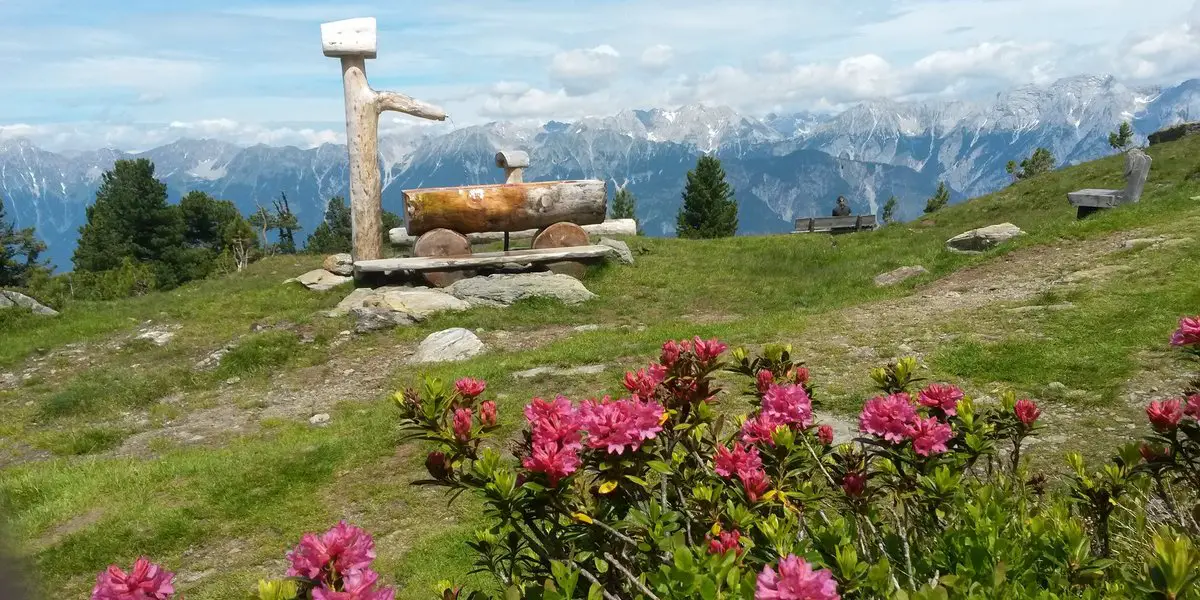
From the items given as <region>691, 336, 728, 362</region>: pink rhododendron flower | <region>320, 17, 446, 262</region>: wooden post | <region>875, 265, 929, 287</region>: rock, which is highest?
<region>320, 17, 446, 262</region>: wooden post

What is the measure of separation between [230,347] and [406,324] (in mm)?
Answer: 2939

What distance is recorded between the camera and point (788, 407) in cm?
312

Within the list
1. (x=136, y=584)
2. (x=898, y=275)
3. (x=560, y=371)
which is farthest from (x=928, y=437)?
(x=898, y=275)

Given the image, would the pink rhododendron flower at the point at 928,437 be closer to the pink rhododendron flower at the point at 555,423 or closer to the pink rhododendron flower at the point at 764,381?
the pink rhododendron flower at the point at 764,381

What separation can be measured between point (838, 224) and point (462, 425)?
79.4 feet

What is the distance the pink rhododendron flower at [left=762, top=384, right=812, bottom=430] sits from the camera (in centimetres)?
310

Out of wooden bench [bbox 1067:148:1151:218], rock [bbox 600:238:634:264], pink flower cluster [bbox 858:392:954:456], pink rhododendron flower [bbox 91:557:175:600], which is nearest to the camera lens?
pink rhododendron flower [bbox 91:557:175:600]

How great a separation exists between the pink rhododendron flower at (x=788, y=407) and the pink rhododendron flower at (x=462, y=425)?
1.28 metres

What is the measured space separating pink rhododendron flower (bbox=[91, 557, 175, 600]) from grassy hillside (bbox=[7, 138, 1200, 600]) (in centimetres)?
124

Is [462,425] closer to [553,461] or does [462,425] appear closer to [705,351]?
[553,461]

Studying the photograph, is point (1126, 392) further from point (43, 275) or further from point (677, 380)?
point (43, 275)

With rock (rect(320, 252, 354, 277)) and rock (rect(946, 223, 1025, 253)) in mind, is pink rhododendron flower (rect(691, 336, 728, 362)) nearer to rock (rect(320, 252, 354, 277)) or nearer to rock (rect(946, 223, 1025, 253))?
rock (rect(946, 223, 1025, 253))

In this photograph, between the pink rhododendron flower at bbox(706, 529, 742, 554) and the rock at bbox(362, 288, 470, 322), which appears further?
the rock at bbox(362, 288, 470, 322)

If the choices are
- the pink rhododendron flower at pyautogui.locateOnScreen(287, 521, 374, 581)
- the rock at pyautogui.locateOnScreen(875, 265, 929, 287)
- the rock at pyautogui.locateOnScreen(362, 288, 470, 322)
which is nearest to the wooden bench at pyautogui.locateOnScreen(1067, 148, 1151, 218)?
the rock at pyautogui.locateOnScreen(875, 265, 929, 287)
